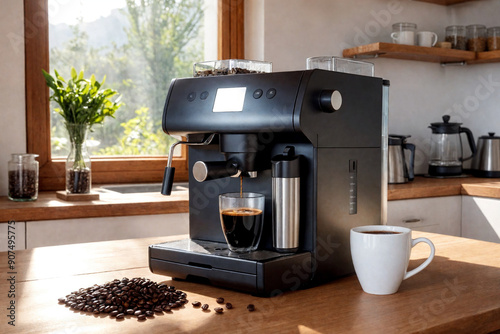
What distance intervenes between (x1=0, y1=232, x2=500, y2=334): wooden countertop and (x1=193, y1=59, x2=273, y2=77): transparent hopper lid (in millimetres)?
399

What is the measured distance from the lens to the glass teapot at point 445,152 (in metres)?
3.04

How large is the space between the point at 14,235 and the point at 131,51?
1109 mm

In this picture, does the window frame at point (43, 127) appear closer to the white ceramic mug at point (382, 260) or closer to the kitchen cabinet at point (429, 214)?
the kitchen cabinet at point (429, 214)

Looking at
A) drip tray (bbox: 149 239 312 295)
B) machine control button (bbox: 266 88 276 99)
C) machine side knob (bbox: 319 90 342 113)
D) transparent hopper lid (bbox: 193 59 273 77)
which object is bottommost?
drip tray (bbox: 149 239 312 295)

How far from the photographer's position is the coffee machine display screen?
1.00m

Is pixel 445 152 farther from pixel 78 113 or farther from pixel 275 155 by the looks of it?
pixel 275 155

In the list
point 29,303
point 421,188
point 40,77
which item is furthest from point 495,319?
point 40,77

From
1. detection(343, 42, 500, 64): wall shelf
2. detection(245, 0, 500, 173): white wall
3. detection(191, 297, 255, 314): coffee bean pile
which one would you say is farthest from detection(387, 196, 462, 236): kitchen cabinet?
detection(191, 297, 255, 314): coffee bean pile

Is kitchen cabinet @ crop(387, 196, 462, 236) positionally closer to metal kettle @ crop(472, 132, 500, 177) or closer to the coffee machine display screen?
metal kettle @ crop(472, 132, 500, 177)

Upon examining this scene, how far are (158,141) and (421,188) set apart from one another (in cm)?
123

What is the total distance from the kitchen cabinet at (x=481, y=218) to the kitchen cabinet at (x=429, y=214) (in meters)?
0.03

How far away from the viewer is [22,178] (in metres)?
2.03

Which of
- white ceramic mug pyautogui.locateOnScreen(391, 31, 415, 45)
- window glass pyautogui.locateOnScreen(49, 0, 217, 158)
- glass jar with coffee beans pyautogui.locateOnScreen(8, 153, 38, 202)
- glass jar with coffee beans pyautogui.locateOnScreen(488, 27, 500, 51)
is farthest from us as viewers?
glass jar with coffee beans pyautogui.locateOnScreen(488, 27, 500, 51)

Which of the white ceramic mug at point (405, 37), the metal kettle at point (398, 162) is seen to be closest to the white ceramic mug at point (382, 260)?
the metal kettle at point (398, 162)
